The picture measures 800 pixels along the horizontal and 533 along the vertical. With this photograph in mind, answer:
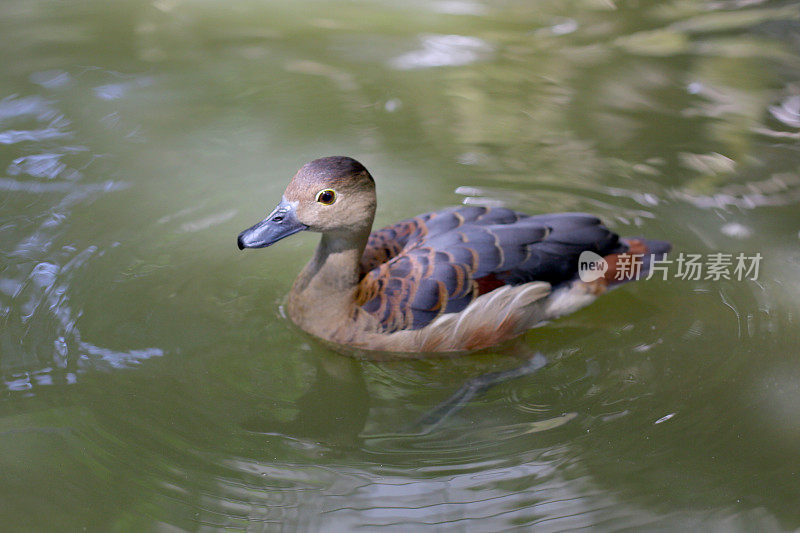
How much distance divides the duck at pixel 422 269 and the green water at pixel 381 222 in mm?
160

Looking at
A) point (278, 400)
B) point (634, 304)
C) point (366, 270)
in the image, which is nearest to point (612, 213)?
point (634, 304)

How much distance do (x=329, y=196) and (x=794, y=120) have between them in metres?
4.05

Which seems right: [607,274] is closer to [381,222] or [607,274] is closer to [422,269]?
[422,269]

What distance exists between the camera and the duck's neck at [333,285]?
15.1ft

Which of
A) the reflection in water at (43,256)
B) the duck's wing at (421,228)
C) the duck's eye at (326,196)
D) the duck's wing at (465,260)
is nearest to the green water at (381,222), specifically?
the reflection in water at (43,256)

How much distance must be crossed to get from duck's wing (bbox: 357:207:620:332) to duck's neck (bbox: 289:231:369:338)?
9cm

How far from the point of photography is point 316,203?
445 centimetres

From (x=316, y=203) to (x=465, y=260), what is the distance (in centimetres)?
81

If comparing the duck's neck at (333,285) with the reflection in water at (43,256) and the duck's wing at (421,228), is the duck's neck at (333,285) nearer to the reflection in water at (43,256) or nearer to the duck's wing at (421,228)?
the duck's wing at (421,228)

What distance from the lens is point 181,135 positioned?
21.4 ft

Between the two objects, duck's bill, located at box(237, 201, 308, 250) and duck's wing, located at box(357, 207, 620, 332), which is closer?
duck's bill, located at box(237, 201, 308, 250)

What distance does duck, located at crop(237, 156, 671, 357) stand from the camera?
4480mm

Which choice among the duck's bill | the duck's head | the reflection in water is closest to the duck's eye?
the duck's head

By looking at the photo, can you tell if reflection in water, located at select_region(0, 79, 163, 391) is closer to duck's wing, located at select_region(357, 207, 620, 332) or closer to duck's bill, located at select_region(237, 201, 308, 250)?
duck's bill, located at select_region(237, 201, 308, 250)
